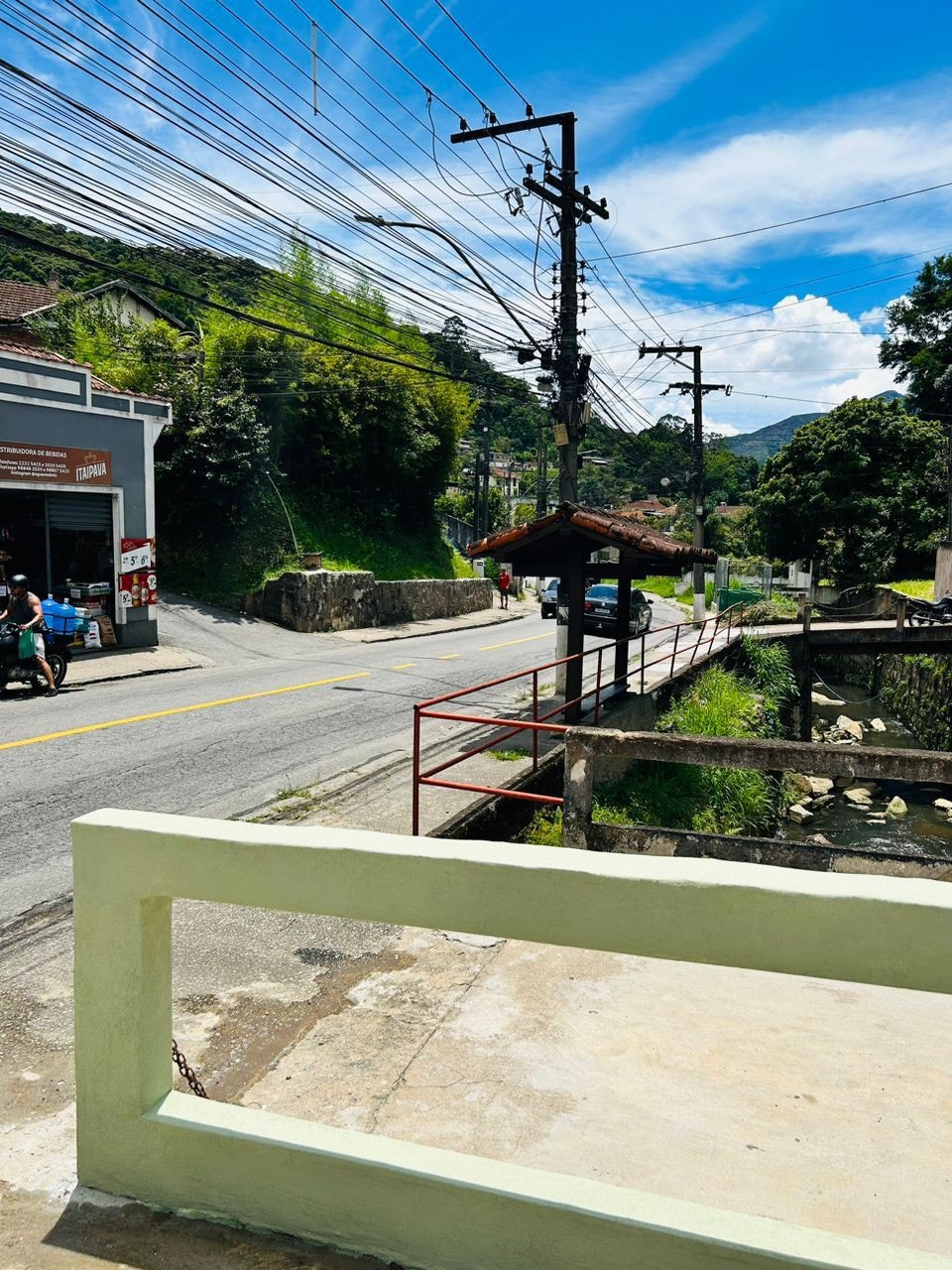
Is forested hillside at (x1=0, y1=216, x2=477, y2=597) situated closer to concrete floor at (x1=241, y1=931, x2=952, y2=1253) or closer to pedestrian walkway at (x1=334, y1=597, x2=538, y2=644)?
pedestrian walkway at (x1=334, y1=597, x2=538, y2=644)

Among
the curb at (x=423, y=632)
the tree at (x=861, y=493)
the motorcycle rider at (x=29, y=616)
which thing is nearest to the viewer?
the motorcycle rider at (x=29, y=616)

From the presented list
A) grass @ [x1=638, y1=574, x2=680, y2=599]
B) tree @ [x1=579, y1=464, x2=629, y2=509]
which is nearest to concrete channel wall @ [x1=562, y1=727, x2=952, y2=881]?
grass @ [x1=638, y1=574, x2=680, y2=599]

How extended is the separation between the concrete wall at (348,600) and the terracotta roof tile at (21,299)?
14.0 meters

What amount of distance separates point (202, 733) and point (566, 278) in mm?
9837

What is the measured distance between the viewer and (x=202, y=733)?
1025 centimetres

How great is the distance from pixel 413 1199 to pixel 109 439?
1574 centimetres

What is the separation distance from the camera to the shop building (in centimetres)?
1426

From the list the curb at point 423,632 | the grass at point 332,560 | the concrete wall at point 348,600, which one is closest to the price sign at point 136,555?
the concrete wall at point 348,600

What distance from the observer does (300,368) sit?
84.4 feet

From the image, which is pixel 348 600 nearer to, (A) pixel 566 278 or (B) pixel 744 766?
(A) pixel 566 278

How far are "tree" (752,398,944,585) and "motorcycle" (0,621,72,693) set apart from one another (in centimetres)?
3378

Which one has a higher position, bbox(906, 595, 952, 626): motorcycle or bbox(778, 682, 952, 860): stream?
bbox(906, 595, 952, 626): motorcycle

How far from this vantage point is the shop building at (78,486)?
14258mm

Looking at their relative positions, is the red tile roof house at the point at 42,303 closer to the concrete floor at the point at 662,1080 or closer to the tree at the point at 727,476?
the concrete floor at the point at 662,1080
